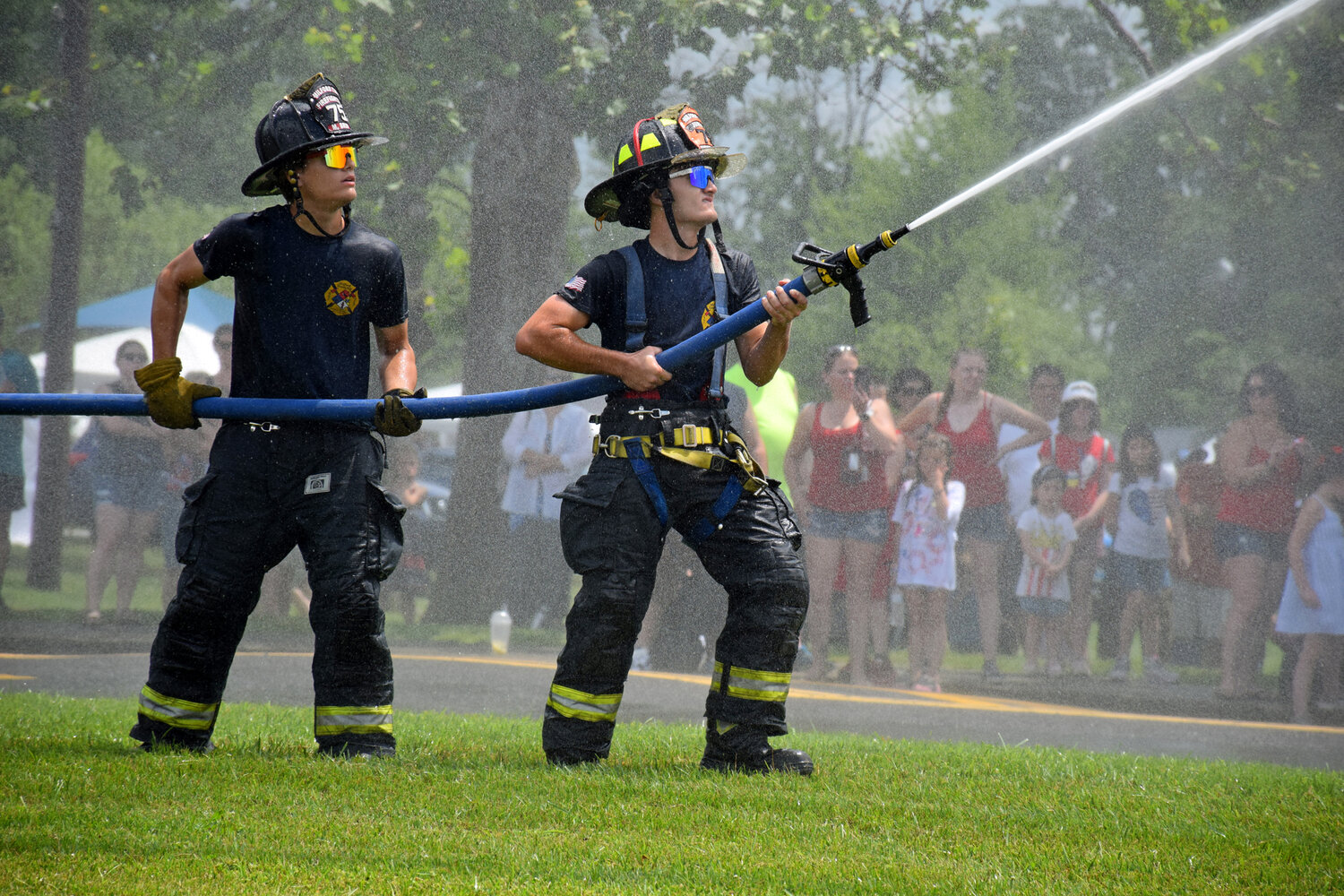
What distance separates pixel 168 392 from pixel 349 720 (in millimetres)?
1147

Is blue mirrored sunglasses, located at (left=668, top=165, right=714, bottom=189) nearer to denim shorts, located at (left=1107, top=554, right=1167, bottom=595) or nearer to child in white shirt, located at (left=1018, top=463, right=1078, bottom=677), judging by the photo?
child in white shirt, located at (left=1018, top=463, right=1078, bottom=677)

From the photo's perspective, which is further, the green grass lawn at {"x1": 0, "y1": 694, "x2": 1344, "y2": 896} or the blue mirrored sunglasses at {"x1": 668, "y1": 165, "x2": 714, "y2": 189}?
the blue mirrored sunglasses at {"x1": 668, "y1": 165, "x2": 714, "y2": 189}

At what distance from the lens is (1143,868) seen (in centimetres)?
287

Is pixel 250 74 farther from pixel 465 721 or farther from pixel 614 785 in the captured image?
pixel 614 785

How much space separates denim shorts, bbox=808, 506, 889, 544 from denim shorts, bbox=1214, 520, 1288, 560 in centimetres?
193

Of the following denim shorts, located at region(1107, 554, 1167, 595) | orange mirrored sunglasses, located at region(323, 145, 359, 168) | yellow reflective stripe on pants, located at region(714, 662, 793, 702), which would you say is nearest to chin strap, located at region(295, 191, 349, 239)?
orange mirrored sunglasses, located at region(323, 145, 359, 168)

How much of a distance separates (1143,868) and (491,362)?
19.7 feet

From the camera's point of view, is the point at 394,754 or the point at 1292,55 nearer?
the point at 394,754

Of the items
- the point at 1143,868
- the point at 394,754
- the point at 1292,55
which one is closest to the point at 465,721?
the point at 394,754

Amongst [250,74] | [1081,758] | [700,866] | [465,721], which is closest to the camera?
[700,866]

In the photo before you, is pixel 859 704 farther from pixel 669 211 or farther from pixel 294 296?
pixel 294 296

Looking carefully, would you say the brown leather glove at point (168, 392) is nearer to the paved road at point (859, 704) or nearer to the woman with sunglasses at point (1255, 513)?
the paved road at point (859, 704)

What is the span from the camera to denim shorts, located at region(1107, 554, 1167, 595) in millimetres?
7391

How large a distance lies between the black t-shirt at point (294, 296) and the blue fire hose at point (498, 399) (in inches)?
5.5
